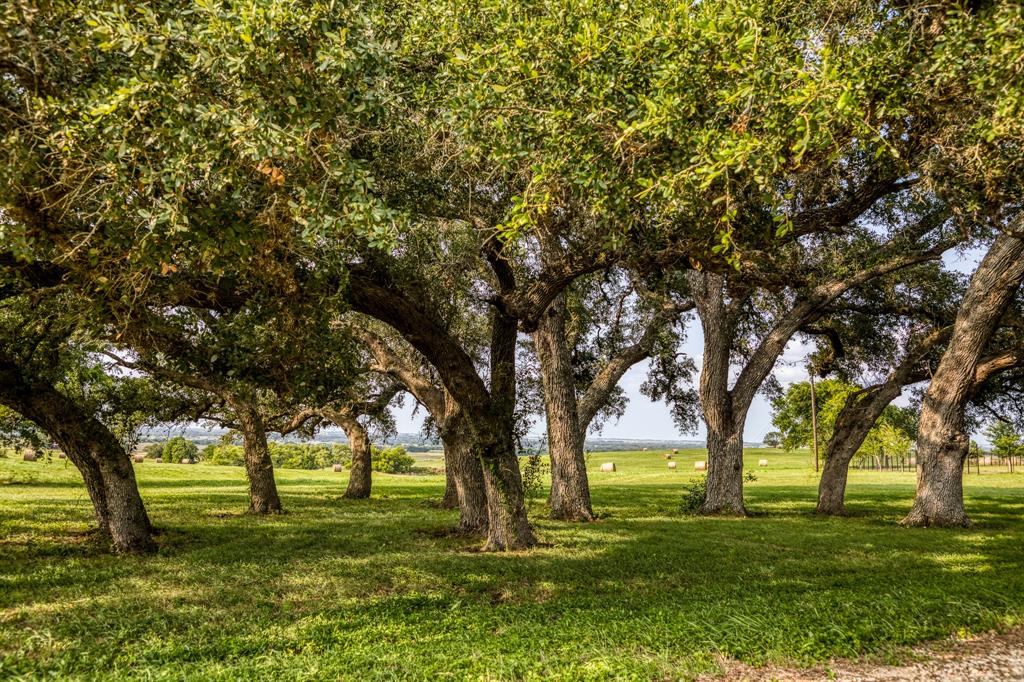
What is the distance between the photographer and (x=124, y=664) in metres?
5.91

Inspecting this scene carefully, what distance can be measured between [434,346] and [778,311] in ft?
44.8

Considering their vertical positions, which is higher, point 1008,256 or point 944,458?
point 1008,256

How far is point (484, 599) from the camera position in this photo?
840cm

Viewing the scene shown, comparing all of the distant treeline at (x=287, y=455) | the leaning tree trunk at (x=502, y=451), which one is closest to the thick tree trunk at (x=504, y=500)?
the leaning tree trunk at (x=502, y=451)

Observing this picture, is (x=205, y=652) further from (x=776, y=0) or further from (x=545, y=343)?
(x=545, y=343)

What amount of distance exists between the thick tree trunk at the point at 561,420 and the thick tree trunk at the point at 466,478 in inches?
130

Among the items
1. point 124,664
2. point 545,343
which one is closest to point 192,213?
point 124,664

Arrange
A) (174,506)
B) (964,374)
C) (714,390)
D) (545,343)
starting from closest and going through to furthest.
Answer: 1. (964,374)
2. (545,343)
3. (714,390)
4. (174,506)

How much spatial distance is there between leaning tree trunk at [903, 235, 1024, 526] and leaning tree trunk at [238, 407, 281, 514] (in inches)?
705

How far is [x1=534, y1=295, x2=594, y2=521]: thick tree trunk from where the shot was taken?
16906 mm

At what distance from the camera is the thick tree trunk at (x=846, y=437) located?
18734mm

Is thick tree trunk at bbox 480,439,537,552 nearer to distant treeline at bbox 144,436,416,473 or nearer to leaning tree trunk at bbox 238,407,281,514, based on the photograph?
leaning tree trunk at bbox 238,407,281,514

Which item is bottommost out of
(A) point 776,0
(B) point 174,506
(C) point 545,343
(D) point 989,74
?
(B) point 174,506

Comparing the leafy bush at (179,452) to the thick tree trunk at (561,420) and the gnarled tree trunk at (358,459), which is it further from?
the thick tree trunk at (561,420)
